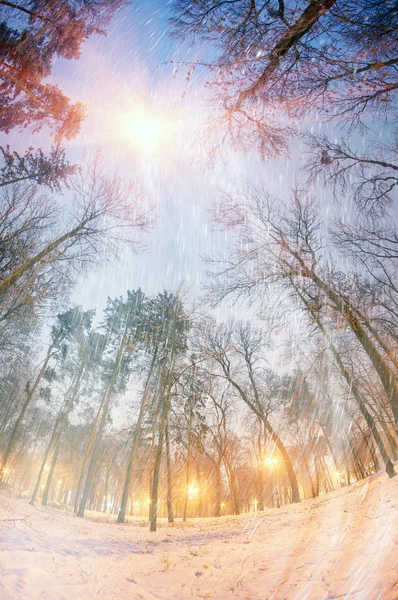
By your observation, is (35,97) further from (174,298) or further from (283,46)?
(174,298)

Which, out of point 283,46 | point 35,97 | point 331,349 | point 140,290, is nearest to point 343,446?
point 331,349

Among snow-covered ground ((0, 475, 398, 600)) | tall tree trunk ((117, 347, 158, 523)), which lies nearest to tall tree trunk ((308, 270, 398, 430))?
snow-covered ground ((0, 475, 398, 600))

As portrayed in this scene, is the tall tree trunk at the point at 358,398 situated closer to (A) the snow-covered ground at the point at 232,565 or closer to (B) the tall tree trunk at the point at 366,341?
(B) the tall tree trunk at the point at 366,341

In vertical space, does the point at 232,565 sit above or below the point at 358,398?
below

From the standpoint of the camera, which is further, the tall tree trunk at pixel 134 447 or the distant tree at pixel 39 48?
the tall tree trunk at pixel 134 447

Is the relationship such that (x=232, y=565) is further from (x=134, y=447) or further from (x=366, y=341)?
(x=134, y=447)

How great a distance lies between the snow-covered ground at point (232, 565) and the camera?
2.90 m

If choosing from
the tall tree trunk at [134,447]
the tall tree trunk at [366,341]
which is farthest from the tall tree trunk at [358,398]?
the tall tree trunk at [134,447]

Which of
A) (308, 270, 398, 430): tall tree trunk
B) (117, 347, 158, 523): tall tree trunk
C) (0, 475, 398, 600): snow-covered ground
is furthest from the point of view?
(117, 347, 158, 523): tall tree trunk

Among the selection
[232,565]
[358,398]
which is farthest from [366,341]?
[232,565]

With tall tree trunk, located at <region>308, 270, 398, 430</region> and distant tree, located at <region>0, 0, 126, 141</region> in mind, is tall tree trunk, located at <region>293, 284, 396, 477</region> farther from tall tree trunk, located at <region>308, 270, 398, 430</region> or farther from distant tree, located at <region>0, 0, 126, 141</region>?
distant tree, located at <region>0, 0, 126, 141</region>

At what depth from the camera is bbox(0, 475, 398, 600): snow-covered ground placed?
9.50 feet

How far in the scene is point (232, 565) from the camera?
441 cm

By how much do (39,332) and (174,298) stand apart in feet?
25.0
